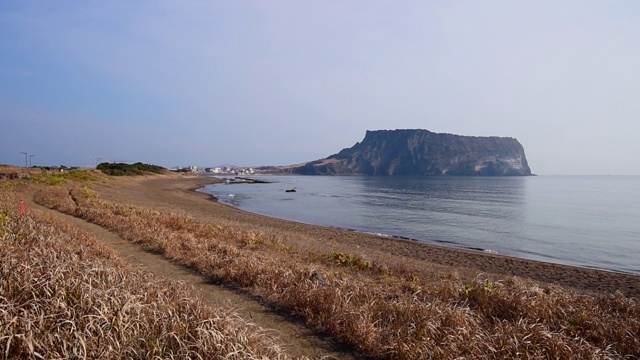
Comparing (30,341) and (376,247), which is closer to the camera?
(30,341)

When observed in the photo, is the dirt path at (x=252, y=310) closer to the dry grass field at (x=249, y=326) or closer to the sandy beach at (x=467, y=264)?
the dry grass field at (x=249, y=326)

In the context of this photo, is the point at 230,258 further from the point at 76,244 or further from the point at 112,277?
the point at 112,277

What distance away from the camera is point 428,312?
626 centimetres

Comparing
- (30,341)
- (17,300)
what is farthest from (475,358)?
(17,300)

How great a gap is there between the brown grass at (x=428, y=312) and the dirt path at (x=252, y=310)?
0.23 m

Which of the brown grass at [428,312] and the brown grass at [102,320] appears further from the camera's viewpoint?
the brown grass at [428,312]

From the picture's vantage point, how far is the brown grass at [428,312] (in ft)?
17.1

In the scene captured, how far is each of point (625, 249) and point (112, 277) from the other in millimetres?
26825

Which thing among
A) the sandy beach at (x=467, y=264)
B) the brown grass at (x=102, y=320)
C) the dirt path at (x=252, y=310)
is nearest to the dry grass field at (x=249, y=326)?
the brown grass at (x=102, y=320)

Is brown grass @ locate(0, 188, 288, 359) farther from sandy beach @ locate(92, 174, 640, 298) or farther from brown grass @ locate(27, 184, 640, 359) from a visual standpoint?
sandy beach @ locate(92, 174, 640, 298)

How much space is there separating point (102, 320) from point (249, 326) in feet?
6.46

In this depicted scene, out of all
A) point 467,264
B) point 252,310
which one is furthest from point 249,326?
point 467,264

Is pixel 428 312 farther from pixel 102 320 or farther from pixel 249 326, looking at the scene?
pixel 102 320

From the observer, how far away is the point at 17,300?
455 centimetres
